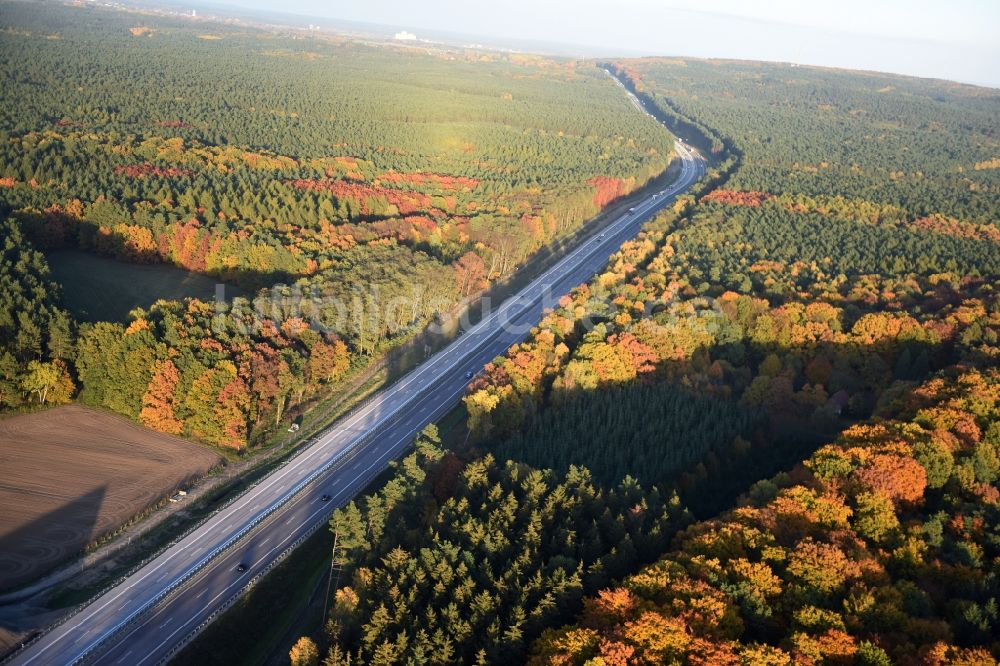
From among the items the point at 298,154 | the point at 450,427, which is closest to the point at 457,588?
the point at 450,427

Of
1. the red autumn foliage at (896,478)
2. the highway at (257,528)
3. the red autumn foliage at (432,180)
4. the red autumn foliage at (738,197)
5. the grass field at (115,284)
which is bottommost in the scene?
the highway at (257,528)

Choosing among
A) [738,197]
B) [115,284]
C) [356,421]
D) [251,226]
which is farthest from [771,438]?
[738,197]

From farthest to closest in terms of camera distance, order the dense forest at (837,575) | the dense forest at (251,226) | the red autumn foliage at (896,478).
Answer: the dense forest at (251,226), the red autumn foliage at (896,478), the dense forest at (837,575)

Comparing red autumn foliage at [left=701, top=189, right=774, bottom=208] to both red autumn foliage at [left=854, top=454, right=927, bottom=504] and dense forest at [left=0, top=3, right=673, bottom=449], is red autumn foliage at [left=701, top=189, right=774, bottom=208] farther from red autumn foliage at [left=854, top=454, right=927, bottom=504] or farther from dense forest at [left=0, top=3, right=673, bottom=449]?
red autumn foliage at [left=854, top=454, right=927, bottom=504]

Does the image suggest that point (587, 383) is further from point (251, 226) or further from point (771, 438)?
point (251, 226)

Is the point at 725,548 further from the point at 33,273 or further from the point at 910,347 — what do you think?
the point at 33,273

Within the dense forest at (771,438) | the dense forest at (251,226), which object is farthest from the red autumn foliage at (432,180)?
the dense forest at (771,438)

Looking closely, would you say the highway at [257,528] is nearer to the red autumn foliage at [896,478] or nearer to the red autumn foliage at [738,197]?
the red autumn foliage at [896,478]
